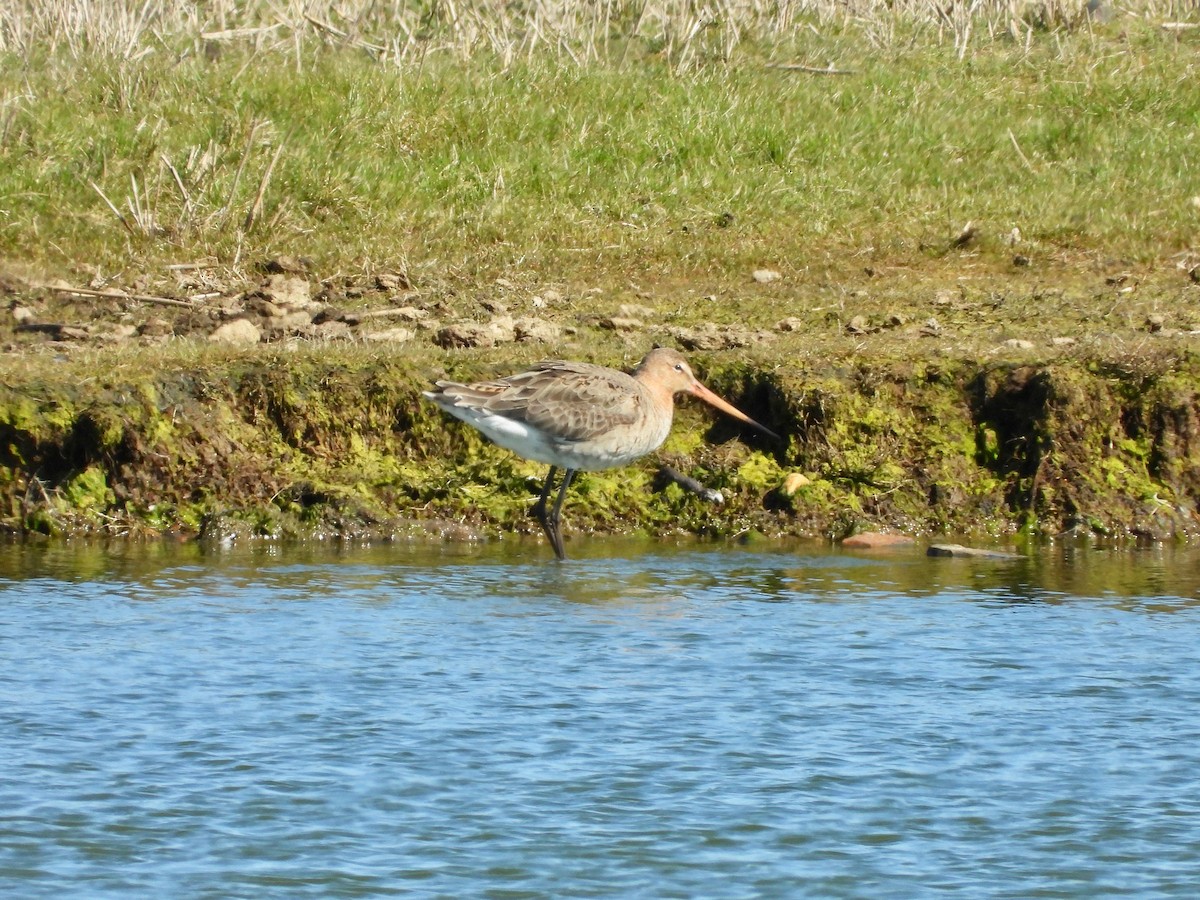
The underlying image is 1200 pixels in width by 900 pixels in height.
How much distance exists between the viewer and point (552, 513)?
9.66m

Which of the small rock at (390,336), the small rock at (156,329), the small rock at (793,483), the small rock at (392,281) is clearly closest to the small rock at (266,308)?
the small rock at (156,329)

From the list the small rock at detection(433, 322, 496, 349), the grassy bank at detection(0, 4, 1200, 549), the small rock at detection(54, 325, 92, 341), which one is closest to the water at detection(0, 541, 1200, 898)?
the grassy bank at detection(0, 4, 1200, 549)

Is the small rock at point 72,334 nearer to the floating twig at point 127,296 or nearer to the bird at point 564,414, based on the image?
→ the floating twig at point 127,296

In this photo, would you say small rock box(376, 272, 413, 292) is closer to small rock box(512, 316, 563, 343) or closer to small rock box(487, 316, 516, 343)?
small rock box(487, 316, 516, 343)

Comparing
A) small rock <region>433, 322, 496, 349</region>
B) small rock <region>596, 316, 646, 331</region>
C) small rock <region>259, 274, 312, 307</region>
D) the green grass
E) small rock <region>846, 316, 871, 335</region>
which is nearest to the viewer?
small rock <region>433, 322, 496, 349</region>

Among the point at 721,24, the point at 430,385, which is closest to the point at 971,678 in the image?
the point at 430,385

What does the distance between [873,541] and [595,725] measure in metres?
3.62

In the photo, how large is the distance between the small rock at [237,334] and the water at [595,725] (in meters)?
1.88

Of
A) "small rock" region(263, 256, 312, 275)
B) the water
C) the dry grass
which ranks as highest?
the dry grass

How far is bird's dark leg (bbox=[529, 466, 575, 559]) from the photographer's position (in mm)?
9305

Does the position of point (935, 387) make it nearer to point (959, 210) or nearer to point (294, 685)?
point (959, 210)

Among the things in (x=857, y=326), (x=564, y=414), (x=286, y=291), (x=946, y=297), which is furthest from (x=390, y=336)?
(x=946, y=297)

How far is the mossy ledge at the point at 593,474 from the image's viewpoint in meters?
9.74

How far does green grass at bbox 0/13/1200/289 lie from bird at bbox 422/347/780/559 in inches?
122
